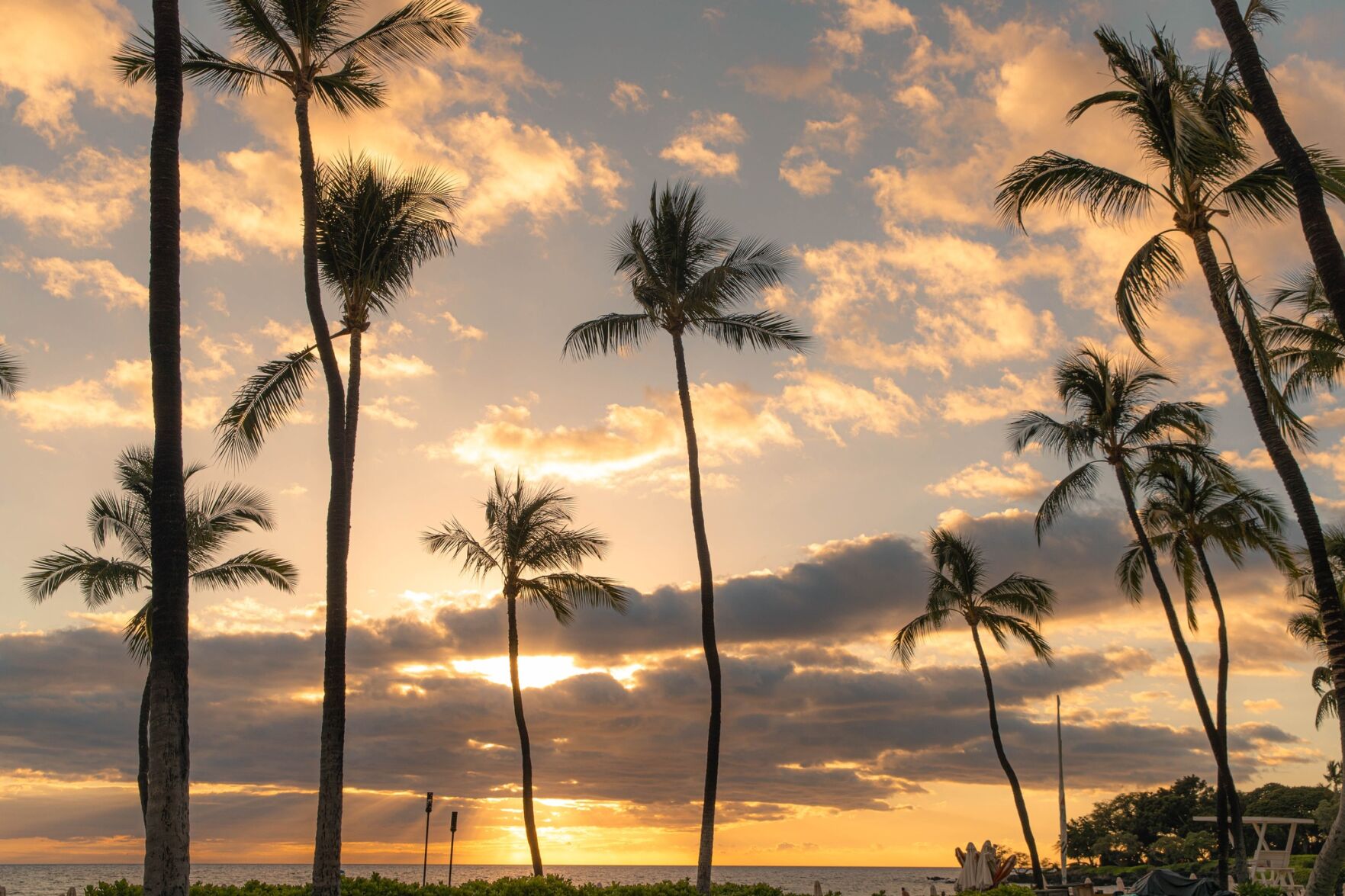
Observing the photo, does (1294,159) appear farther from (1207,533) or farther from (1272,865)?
(1272,865)

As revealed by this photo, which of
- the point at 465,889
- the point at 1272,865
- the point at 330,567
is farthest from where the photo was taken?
the point at 1272,865

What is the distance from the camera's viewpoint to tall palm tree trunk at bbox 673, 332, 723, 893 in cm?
2264

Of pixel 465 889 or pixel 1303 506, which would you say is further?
pixel 465 889

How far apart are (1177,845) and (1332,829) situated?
68.0 metres

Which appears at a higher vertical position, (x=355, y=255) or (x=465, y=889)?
(x=355, y=255)

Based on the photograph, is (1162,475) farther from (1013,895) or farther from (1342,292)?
(1342,292)

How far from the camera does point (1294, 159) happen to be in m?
13.3

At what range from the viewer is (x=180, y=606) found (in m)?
11.5

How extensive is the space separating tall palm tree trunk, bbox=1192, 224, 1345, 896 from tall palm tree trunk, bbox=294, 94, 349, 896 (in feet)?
47.1

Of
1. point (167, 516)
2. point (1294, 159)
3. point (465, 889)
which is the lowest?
point (465, 889)

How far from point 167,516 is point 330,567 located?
6.31 meters

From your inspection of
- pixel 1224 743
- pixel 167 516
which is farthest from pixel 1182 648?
pixel 167 516

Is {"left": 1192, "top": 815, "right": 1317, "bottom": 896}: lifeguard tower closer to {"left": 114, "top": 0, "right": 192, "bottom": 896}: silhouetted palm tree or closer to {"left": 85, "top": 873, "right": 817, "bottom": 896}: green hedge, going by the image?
{"left": 85, "top": 873, "right": 817, "bottom": 896}: green hedge

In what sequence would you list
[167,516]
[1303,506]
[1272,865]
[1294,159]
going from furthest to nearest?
[1272,865], [1303,506], [1294,159], [167,516]
